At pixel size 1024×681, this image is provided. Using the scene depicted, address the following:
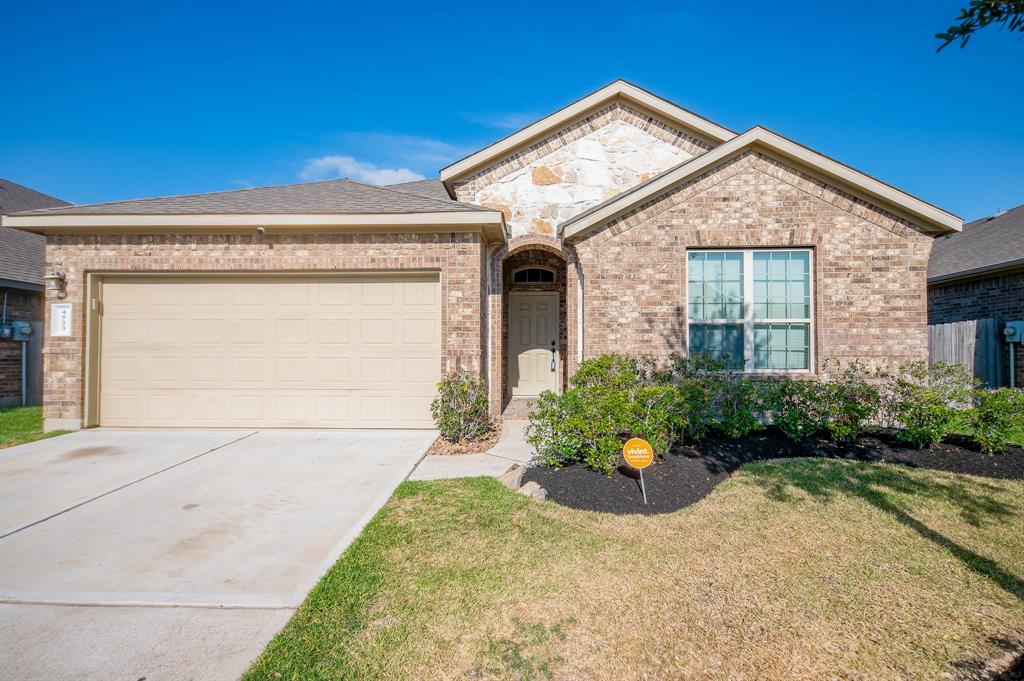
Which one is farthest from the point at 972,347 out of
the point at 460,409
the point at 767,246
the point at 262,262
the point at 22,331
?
the point at 22,331

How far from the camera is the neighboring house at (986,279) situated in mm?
11133

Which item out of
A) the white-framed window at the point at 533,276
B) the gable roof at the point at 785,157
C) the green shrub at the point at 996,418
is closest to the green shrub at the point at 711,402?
the green shrub at the point at 996,418

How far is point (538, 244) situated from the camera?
950 centimetres

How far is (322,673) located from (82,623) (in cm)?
163

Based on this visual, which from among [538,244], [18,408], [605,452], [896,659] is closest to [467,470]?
[605,452]

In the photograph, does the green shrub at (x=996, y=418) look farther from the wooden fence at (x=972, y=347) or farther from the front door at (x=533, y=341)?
the front door at (x=533, y=341)

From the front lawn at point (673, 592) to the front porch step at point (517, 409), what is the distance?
4605mm

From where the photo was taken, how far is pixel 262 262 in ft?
26.3

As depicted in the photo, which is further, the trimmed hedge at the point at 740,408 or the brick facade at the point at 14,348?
the brick facade at the point at 14,348

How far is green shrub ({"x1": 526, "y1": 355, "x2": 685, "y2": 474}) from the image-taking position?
16.9 ft

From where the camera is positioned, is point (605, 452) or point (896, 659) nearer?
point (896, 659)

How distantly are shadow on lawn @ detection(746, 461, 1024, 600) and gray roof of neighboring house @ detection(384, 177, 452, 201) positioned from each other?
359 inches

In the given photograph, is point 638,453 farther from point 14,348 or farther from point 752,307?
point 14,348

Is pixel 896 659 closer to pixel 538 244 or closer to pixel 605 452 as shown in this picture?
pixel 605 452
